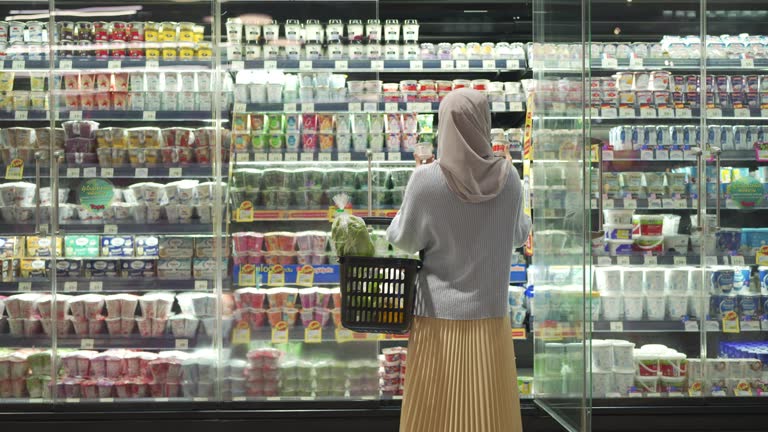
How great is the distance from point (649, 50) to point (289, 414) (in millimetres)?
2870

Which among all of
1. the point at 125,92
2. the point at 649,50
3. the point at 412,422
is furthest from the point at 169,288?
the point at 649,50

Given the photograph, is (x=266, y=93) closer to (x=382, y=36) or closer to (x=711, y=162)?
(x=382, y=36)

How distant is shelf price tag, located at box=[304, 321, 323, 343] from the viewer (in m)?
4.17

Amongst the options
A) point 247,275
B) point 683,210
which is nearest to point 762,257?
point 683,210

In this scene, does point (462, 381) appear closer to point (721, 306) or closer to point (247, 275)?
point (247, 275)

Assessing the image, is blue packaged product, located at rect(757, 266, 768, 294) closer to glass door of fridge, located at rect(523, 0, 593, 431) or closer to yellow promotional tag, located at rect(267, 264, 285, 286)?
glass door of fridge, located at rect(523, 0, 593, 431)

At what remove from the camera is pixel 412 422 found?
2.72 metres

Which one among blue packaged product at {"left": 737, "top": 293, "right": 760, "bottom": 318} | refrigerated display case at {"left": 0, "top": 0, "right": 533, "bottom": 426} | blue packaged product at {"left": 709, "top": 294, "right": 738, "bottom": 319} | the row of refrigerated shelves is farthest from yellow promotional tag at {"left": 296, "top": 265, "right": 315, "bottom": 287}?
blue packaged product at {"left": 737, "top": 293, "right": 760, "bottom": 318}

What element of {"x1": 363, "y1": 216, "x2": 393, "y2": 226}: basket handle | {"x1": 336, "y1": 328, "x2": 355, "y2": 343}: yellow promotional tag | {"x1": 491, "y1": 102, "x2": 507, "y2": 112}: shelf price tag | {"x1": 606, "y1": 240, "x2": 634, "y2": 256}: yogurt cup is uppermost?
Result: {"x1": 491, "y1": 102, "x2": 507, "y2": 112}: shelf price tag

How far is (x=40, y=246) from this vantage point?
4.22 m

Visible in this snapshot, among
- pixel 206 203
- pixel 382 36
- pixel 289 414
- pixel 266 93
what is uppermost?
pixel 382 36

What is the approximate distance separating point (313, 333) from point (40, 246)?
5.11ft

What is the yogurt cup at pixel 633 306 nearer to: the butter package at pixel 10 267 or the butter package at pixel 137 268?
the butter package at pixel 137 268

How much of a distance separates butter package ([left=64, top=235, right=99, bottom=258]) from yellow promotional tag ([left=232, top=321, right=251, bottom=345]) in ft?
2.94
